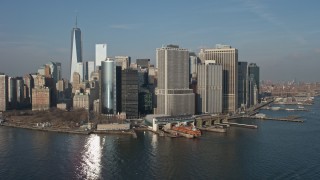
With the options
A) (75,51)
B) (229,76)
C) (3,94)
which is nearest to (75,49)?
(75,51)

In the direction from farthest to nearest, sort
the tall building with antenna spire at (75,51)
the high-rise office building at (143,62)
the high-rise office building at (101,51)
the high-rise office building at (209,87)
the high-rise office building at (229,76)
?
the tall building with antenna spire at (75,51) < the high-rise office building at (101,51) < the high-rise office building at (143,62) < the high-rise office building at (229,76) < the high-rise office building at (209,87)

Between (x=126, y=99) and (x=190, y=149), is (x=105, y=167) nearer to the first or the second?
(x=190, y=149)

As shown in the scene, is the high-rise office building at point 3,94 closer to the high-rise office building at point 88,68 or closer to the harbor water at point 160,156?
the harbor water at point 160,156

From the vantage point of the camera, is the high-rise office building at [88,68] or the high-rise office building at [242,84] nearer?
the high-rise office building at [242,84]

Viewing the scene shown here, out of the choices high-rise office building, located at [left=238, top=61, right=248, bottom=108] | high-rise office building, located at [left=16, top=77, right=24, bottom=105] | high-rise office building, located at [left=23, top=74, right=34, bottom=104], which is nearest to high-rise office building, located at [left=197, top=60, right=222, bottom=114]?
high-rise office building, located at [left=238, top=61, right=248, bottom=108]

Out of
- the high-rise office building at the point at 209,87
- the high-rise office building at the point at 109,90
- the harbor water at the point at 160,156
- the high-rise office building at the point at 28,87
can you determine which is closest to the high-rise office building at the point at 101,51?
the high-rise office building at the point at 28,87

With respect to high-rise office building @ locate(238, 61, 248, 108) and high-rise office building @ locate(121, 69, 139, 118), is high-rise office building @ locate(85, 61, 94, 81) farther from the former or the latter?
high-rise office building @ locate(121, 69, 139, 118)
